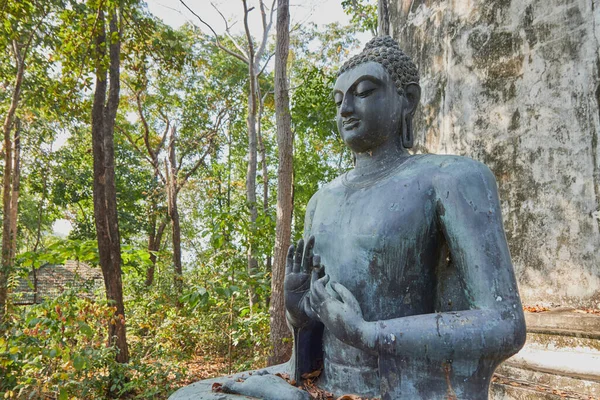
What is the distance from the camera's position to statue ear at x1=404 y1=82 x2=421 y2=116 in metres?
1.89

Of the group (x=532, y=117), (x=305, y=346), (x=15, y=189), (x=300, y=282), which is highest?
(x=15, y=189)

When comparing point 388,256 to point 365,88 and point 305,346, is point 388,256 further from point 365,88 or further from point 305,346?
point 365,88

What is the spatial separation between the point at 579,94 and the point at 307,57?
16558 mm

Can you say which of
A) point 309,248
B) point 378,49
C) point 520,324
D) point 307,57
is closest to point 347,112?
point 378,49

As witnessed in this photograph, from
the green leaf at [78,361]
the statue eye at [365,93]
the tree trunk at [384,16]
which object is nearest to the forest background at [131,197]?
the green leaf at [78,361]

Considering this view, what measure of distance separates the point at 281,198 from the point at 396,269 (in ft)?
19.2

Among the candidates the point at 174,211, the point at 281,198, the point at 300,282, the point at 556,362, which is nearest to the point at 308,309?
the point at 300,282

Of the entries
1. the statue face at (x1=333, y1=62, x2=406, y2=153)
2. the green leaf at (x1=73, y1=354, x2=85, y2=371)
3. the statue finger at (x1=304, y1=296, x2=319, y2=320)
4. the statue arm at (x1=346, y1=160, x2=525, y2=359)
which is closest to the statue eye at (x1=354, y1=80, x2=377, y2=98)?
the statue face at (x1=333, y1=62, x2=406, y2=153)

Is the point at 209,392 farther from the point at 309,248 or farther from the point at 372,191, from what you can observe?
the point at 372,191

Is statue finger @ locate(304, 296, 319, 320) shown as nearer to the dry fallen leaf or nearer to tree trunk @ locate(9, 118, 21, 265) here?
the dry fallen leaf

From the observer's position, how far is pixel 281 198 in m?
7.44

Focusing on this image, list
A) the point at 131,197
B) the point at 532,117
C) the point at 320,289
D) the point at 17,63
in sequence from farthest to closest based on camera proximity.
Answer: the point at 131,197 → the point at 17,63 → the point at 532,117 → the point at 320,289

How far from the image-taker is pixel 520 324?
1.39 m

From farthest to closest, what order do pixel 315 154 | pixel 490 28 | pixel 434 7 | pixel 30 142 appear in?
pixel 315 154 → pixel 30 142 → pixel 434 7 → pixel 490 28
